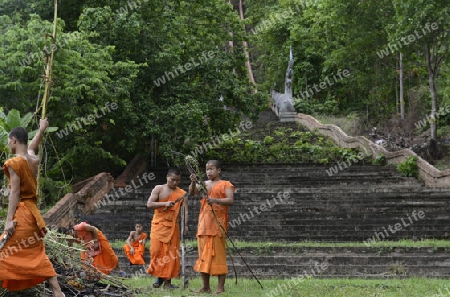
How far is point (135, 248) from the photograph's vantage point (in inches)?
526

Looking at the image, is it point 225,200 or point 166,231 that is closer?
point 225,200

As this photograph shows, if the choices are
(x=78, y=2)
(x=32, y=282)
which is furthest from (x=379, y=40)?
(x=32, y=282)

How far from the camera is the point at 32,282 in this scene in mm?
7371

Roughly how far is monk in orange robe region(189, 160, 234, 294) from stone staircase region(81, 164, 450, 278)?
2.34 meters

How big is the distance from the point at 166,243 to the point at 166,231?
0.17 metres

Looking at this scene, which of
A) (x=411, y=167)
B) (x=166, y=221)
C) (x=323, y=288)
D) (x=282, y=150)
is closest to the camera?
(x=323, y=288)

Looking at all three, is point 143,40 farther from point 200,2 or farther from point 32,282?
point 32,282

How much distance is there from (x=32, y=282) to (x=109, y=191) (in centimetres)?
1297

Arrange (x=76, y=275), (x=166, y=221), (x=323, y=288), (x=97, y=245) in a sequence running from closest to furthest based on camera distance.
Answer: (x=76, y=275), (x=323, y=288), (x=166, y=221), (x=97, y=245)

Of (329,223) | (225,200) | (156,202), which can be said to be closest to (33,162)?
(225,200)

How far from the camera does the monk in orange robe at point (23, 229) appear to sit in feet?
23.7

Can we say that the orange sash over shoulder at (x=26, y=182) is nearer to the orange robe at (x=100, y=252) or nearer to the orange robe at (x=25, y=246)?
the orange robe at (x=25, y=246)

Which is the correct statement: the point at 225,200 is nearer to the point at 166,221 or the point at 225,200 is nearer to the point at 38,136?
the point at 166,221

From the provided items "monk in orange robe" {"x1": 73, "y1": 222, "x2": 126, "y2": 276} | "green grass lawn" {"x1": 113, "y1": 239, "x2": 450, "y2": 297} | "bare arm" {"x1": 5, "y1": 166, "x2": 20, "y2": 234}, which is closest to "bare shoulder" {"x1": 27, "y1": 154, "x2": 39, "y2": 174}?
"bare arm" {"x1": 5, "y1": 166, "x2": 20, "y2": 234}
